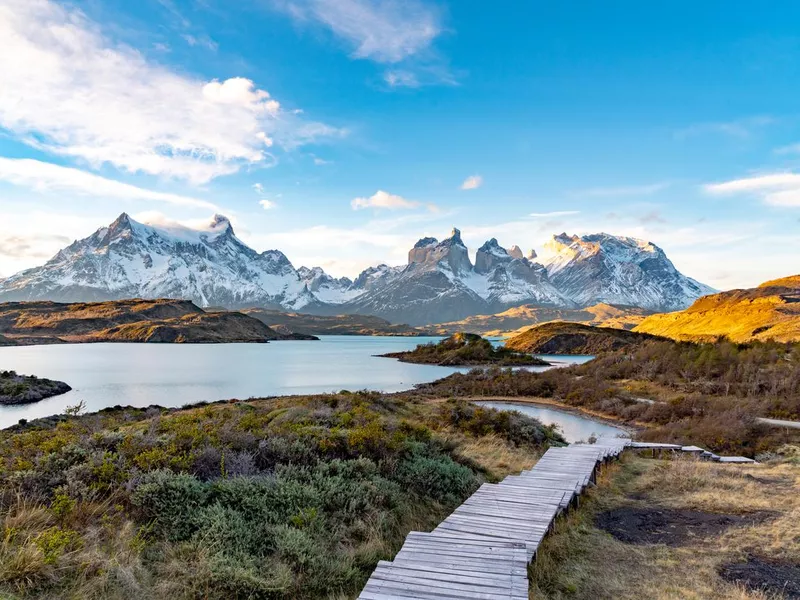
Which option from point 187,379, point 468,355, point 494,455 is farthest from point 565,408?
point 468,355

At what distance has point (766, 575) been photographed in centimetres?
804

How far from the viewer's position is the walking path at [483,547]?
6.35 meters

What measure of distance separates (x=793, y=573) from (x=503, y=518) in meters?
4.75

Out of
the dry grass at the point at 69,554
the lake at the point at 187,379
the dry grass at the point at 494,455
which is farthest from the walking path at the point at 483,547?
the lake at the point at 187,379

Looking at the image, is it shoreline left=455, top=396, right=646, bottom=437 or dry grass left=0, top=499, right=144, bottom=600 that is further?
shoreline left=455, top=396, right=646, bottom=437

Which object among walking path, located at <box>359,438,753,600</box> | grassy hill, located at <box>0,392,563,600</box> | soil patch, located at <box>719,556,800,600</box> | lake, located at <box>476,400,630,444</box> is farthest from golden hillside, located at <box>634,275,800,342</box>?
grassy hill, located at <box>0,392,563,600</box>

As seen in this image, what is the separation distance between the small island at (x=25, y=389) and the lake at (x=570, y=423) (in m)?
53.0

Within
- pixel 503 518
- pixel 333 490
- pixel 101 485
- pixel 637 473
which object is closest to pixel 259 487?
pixel 333 490

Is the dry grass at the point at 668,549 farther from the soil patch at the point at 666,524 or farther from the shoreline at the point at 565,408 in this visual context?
the shoreline at the point at 565,408

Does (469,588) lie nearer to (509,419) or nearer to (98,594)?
(98,594)

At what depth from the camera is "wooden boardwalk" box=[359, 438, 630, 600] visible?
20.8 ft

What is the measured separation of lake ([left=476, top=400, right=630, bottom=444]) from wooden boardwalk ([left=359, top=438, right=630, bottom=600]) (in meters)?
24.3

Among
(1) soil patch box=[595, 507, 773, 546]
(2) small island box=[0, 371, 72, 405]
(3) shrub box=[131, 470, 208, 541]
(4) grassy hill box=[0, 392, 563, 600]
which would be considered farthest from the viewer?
(2) small island box=[0, 371, 72, 405]

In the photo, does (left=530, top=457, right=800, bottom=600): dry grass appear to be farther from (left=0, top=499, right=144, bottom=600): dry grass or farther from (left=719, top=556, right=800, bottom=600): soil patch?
(left=0, top=499, right=144, bottom=600): dry grass
